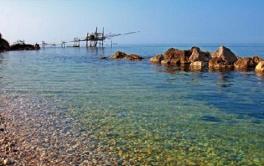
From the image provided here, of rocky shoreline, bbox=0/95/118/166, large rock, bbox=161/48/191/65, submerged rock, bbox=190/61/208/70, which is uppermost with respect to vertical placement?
large rock, bbox=161/48/191/65

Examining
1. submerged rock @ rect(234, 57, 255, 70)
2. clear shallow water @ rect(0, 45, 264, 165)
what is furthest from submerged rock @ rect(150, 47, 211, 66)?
clear shallow water @ rect(0, 45, 264, 165)

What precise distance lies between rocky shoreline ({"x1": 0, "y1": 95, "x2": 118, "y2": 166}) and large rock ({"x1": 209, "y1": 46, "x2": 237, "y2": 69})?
3385cm

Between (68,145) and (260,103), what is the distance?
13044mm

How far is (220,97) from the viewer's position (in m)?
24.5

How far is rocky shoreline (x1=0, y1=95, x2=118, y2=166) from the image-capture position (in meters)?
11.6

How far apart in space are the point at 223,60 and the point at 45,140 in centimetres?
4046

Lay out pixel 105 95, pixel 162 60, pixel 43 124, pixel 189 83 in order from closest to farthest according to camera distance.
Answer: pixel 43 124 → pixel 105 95 → pixel 189 83 → pixel 162 60

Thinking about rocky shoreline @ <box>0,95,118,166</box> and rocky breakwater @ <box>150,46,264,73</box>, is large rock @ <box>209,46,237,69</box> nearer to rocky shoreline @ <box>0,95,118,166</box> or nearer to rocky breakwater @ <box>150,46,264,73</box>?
rocky breakwater @ <box>150,46,264,73</box>

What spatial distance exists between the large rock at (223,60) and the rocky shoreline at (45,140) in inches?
1333

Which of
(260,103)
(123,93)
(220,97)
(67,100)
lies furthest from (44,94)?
(260,103)

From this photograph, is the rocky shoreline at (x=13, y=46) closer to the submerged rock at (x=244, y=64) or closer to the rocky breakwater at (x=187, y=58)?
the rocky breakwater at (x=187, y=58)

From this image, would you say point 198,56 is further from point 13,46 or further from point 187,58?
point 13,46

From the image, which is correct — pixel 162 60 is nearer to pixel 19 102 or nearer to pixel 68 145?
pixel 19 102

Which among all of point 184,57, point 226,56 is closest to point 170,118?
point 226,56
